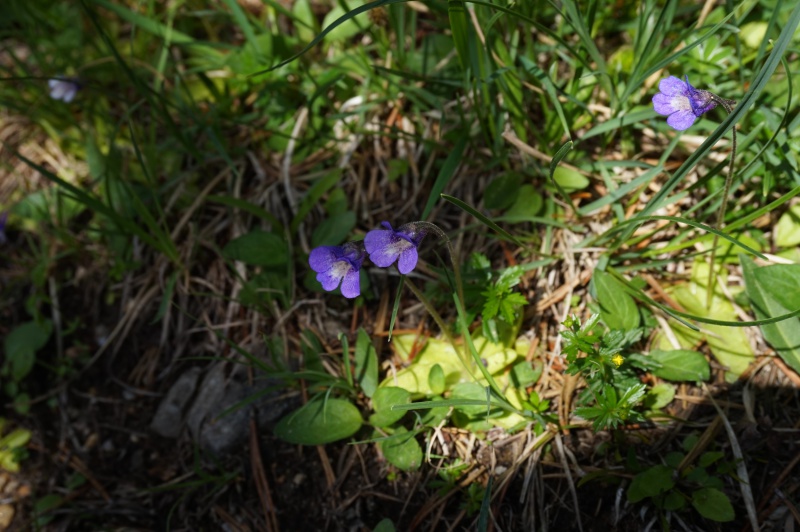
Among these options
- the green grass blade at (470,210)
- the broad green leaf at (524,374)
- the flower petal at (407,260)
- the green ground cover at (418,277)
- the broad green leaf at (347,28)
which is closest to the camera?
the green grass blade at (470,210)

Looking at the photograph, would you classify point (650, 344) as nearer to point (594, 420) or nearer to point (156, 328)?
point (594, 420)

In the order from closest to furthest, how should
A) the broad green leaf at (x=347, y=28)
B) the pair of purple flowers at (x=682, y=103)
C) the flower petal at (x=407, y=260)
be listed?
the flower petal at (x=407, y=260), the pair of purple flowers at (x=682, y=103), the broad green leaf at (x=347, y=28)

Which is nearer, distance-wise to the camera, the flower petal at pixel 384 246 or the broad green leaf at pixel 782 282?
the flower petal at pixel 384 246

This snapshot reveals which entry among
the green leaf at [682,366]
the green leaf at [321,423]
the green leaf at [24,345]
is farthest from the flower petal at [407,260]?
the green leaf at [24,345]

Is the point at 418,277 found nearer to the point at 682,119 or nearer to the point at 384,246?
the point at 384,246

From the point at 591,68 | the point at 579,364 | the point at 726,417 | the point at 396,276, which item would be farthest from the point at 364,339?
the point at 591,68

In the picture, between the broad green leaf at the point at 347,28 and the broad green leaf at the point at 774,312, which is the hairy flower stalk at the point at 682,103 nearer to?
the broad green leaf at the point at 774,312
